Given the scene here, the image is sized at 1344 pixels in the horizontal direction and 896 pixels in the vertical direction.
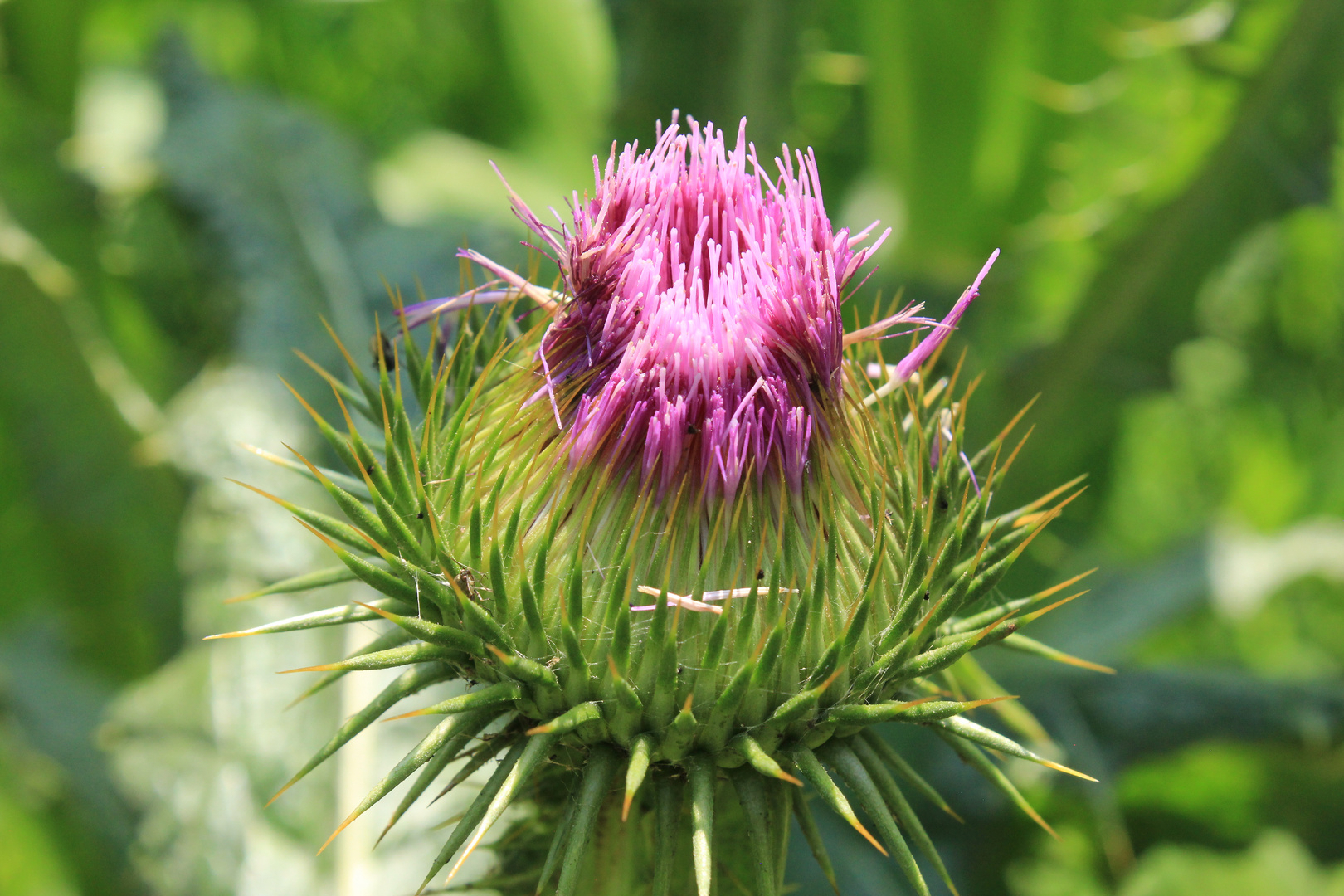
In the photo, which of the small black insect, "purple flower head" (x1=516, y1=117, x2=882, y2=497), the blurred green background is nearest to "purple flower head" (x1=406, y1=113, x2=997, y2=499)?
"purple flower head" (x1=516, y1=117, x2=882, y2=497)

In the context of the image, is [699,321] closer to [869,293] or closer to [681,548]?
[681,548]

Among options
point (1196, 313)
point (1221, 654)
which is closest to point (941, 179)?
point (1196, 313)

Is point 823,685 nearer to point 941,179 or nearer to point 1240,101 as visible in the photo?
point 1240,101

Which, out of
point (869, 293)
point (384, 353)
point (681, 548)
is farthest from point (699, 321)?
point (869, 293)

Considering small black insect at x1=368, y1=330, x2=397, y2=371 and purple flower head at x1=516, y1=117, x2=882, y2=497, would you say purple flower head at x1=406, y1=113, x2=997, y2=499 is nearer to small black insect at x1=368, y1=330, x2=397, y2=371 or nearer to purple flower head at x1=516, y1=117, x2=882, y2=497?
purple flower head at x1=516, y1=117, x2=882, y2=497

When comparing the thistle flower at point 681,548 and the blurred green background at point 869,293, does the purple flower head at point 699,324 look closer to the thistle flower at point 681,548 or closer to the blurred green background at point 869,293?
the thistle flower at point 681,548

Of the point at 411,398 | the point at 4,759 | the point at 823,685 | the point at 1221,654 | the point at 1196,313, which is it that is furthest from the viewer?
the point at 1221,654

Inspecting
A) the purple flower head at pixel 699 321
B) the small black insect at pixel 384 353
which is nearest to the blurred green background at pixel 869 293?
the small black insect at pixel 384 353

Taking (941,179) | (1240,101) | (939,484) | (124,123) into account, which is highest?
(124,123)
